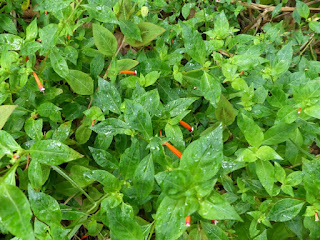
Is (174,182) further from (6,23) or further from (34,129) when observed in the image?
(6,23)

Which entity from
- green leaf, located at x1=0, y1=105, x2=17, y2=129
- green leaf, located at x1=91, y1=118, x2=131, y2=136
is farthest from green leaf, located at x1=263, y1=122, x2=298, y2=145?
green leaf, located at x1=0, y1=105, x2=17, y2=129

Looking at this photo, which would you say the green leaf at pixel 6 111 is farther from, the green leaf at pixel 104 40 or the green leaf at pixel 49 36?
the green leaf at pixel 104 40

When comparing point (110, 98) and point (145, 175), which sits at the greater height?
point (110, 98)

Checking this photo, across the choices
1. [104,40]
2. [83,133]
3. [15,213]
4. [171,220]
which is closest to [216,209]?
[171,220]

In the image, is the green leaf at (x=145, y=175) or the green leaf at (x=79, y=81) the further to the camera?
the green leaf at (x=79, y=81)

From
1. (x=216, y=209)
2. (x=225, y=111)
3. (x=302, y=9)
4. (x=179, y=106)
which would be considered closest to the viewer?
(x=216, y=209)

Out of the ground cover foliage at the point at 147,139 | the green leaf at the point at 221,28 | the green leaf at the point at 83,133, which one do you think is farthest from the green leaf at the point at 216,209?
the green leaf at the point at 221,28

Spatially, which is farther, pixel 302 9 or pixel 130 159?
pixel 302 9
